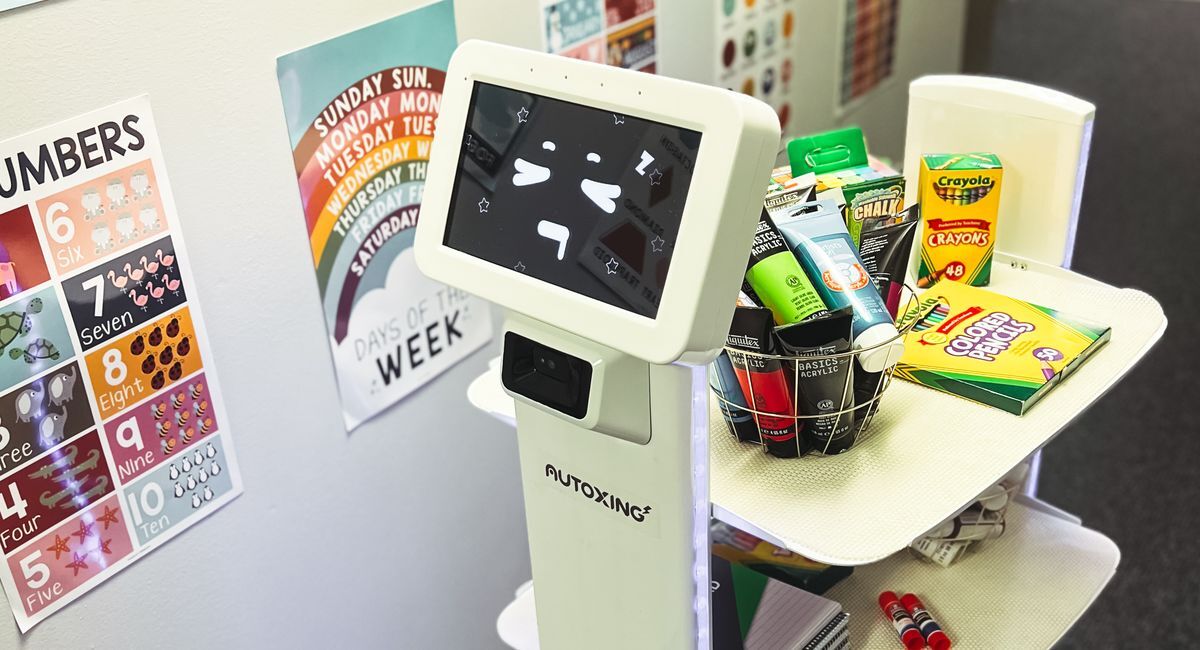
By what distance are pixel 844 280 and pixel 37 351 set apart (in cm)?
93

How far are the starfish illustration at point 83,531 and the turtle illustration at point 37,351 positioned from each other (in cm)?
22

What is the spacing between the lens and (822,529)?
108 centimetres

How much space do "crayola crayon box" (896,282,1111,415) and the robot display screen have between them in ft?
1.68

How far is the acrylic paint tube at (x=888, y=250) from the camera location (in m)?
1.29

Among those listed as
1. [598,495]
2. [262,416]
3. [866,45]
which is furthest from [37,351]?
[866,45]

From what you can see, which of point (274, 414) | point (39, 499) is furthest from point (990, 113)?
point (39, 499)

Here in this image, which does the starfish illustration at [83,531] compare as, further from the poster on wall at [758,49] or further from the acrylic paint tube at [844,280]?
the poster on wall at [758,49]

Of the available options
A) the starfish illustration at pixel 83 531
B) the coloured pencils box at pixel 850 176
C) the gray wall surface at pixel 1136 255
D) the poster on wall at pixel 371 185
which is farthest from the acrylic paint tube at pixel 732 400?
the gray wall surface at pixel 1136 255

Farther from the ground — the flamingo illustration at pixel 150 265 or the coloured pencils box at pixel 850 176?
the coloured pencils box at pixel 850 176

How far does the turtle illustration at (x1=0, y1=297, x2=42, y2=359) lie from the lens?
1.26m

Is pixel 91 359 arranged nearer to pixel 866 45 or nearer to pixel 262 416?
pixel 262 416

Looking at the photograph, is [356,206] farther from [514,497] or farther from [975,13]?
[975,13]

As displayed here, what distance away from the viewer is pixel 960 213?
1.46 m

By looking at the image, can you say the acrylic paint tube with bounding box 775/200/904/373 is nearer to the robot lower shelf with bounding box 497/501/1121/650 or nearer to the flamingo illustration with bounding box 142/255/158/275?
the robot lower shelf with bounding box 497/501/1121/650
